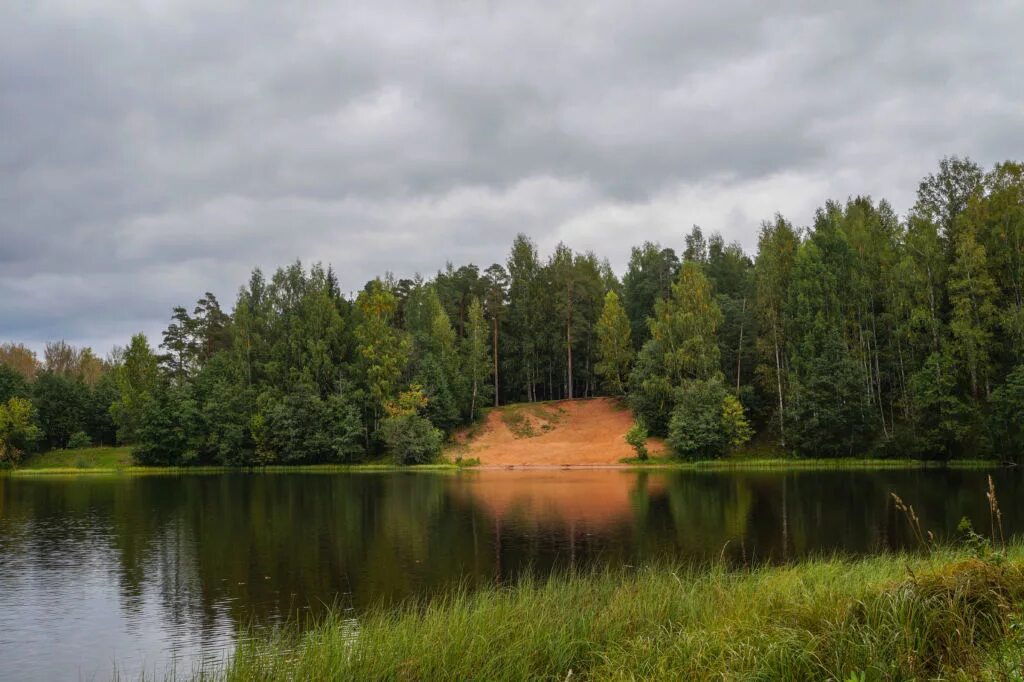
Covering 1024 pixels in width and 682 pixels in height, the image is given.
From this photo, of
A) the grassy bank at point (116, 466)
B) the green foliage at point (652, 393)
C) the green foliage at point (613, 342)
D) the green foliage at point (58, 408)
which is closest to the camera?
the green foliage at point (652, 393)

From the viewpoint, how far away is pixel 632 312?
9075cm

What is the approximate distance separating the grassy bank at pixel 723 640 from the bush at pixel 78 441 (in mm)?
88778

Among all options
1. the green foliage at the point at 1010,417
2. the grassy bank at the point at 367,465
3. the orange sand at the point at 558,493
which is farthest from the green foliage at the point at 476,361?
the green foliage at the point at 1010,417

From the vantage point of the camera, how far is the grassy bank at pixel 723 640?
7.79 metres

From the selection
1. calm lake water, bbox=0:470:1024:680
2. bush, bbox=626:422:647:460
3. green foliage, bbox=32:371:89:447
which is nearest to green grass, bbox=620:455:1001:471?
bush, bbox=626:422:647:460

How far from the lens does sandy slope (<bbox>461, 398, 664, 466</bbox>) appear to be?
2790 inches

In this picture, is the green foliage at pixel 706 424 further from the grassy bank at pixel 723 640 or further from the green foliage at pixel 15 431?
the green foliage at pixel 15 431

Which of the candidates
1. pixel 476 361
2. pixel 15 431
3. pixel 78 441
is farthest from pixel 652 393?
pixel 15 431

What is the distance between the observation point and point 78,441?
8625cm

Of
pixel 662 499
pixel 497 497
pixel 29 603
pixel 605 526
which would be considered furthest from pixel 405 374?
pixel 29 603

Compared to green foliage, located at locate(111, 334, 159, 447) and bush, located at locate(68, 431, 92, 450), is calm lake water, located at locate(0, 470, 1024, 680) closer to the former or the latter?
green foliage, located at locate(111, 334, 159, 447)

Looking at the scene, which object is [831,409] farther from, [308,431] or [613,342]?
[308,431]

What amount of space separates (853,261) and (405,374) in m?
46.4

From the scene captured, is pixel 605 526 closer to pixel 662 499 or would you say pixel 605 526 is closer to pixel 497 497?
pixel 662 499
